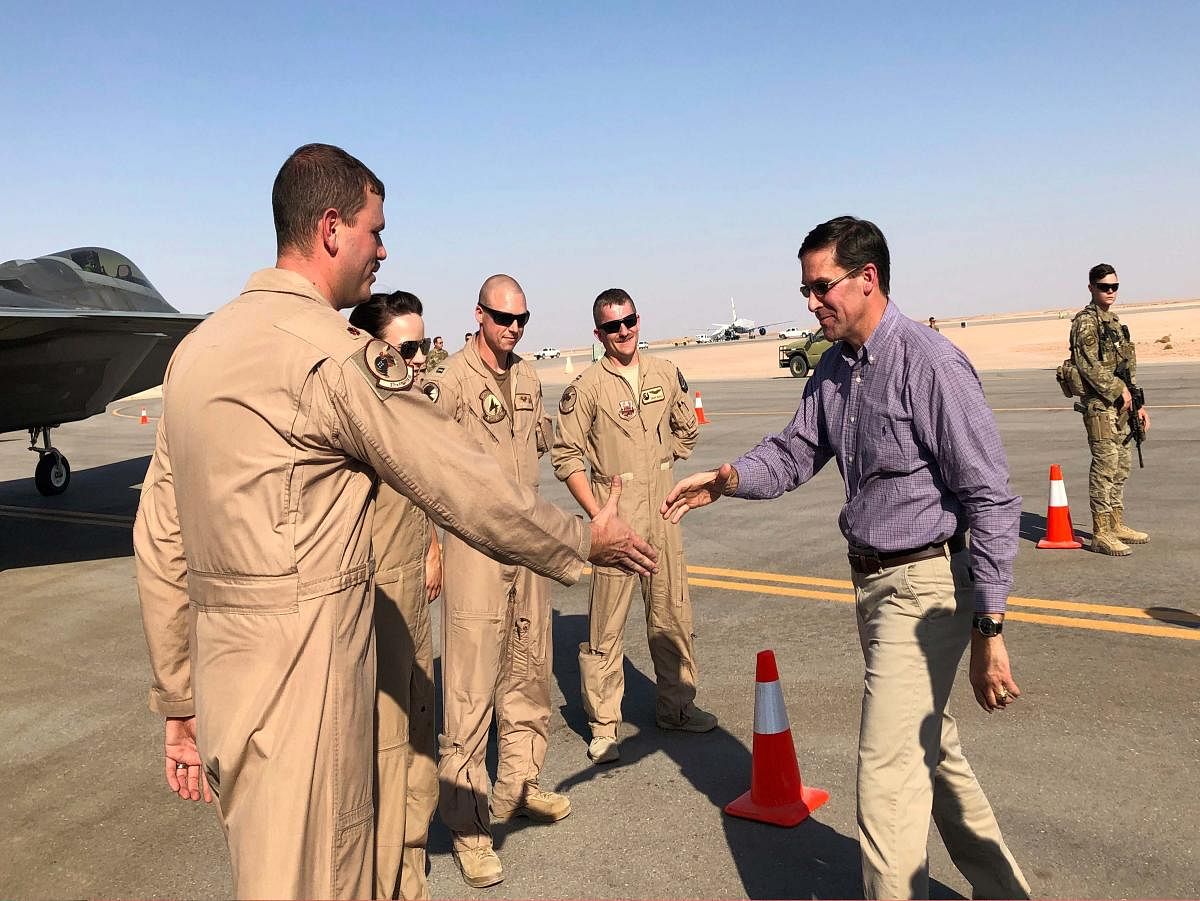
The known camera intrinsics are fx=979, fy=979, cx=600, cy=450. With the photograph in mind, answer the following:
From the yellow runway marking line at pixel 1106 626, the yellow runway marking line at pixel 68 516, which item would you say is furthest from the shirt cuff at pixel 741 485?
the yellow runway marking line at pixel 68 516

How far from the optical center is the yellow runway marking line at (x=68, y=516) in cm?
1305

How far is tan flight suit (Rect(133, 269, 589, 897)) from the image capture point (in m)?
2.23

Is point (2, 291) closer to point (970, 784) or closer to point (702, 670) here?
point (702, 670)

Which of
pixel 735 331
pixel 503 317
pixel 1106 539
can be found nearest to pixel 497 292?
pixel 503 317

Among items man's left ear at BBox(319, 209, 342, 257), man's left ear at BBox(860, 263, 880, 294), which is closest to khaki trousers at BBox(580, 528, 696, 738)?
man's left ear at BBox(860, 263, 880, 294)

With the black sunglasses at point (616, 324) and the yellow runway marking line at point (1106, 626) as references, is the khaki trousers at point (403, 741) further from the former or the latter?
the yellow runway marking line at point (1106, 626)

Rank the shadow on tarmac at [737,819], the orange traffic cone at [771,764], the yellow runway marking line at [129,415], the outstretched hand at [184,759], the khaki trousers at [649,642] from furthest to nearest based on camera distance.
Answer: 1. the yellow runway marking line at [129,415]
2. the khaki trousers at [649,642]
3. the orange traffic cone at [771,764]
4. the shadow on tarmac at [737,819]
5. the outstretched hand at [184,759]

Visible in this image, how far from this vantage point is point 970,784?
11.0 feet

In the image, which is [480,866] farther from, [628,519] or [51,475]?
[51,475]

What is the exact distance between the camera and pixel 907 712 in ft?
10.1

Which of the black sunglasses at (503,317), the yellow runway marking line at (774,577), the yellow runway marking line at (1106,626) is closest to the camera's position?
the black sunglasses at (503,317)

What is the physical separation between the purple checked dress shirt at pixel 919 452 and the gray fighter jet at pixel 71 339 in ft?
34.8

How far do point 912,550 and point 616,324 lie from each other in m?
2.65

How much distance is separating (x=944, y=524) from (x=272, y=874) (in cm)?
219
